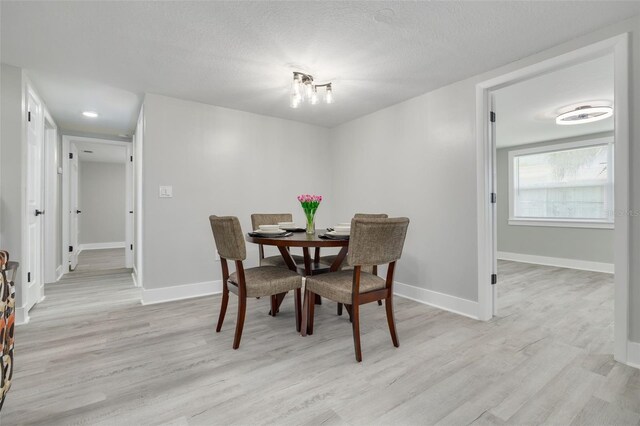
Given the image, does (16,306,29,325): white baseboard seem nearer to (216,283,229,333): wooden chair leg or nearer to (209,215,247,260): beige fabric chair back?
(216,283,229,333): wooden chair leg

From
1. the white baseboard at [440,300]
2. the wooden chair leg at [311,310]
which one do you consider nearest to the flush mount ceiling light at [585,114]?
the white baseboard at [440,300]

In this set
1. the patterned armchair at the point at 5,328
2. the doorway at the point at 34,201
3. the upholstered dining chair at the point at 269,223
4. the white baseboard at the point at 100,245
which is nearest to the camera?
the patterned armchair at the point at 5,328

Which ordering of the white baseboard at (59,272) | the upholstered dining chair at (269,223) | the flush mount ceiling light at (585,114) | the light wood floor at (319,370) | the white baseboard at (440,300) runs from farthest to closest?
the white baseboard at (59,272)
the flush mount ceiling light at (585,114)
the upholstered dining chair at (269,223)
the white baseboard at (440,300)
the light wood floor at (319,370)

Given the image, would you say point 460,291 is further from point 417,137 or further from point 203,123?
point 203,123

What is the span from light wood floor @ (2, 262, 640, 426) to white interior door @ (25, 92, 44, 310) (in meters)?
0.34

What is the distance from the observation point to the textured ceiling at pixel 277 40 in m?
1.74

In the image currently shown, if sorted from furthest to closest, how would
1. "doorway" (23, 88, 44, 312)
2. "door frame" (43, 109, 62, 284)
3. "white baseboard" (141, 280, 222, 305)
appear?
"door frame" (43, 109, 62, 284) → "white baseboard" (141, 280, 222, 305) → "doorway" (23, 88, 44, 312)

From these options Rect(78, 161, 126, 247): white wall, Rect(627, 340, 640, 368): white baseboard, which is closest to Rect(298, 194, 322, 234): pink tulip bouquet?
Rect(627, 340, 640, 368): white baseboard

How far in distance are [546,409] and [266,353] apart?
5.03 ft

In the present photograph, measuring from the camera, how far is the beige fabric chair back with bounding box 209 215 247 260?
1.99 m

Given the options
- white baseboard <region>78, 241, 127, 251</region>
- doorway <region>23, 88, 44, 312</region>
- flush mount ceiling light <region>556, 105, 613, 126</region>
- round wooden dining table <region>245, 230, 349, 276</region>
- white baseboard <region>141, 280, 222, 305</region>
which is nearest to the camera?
round wooden dining table <region>245, 230, 349, 276</region>

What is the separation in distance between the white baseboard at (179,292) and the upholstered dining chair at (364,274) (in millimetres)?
1709

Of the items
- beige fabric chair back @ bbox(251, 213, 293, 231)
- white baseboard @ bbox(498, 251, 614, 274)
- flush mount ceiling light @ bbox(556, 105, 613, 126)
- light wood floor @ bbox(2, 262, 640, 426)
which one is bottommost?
light wood floor @ bbox(2, 262, 640, 426)

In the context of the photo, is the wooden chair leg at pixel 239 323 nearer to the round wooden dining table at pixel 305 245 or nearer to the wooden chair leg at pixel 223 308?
the wooden chair leg at pixel 223 308
